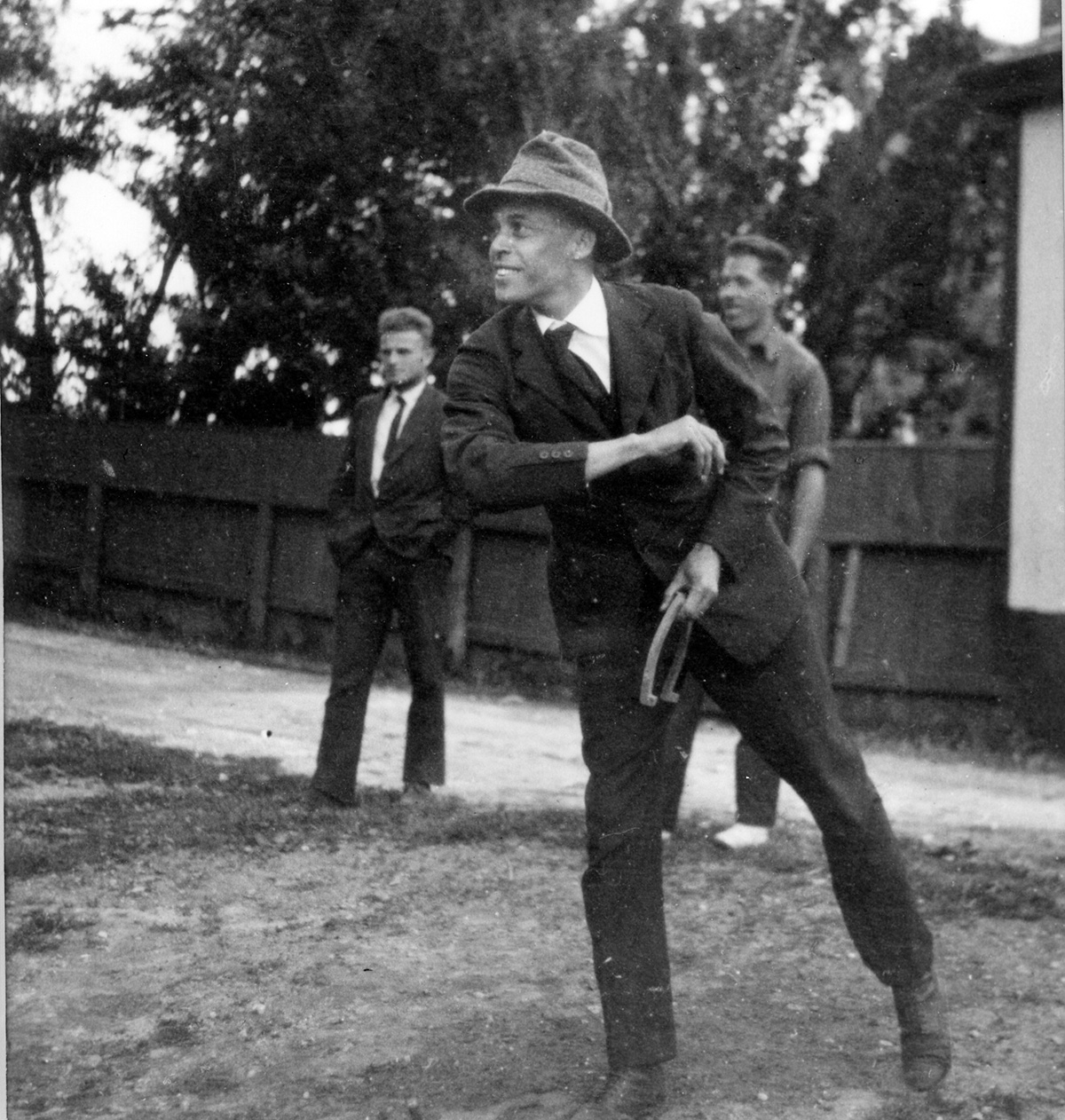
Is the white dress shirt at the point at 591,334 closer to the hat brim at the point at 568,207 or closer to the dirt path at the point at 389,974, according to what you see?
the hat brim at the point at 568,207

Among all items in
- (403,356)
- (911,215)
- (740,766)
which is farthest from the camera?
(740,766)

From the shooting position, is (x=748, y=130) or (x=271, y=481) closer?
(x=271, y=481)

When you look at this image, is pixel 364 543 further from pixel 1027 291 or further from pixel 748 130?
pixel 1027 291

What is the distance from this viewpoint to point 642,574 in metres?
2.48

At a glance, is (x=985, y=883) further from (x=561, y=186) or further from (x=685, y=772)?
(x=561, y=186)

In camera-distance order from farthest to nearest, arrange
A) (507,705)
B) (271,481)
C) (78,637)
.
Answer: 1. (507,705)
2. (271,481)
3. (78,637)

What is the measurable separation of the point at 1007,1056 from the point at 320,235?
211cm

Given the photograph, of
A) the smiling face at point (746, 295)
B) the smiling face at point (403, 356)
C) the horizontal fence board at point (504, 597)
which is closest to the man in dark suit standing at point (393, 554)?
the smiling face at point (403, 356)

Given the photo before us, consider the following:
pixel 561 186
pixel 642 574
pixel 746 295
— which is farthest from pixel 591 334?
pixel 746 295

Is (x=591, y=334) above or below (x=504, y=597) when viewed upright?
above

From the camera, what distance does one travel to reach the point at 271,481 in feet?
10.00

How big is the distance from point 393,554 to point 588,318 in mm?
1177

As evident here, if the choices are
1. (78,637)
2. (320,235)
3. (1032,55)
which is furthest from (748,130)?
(78,637)

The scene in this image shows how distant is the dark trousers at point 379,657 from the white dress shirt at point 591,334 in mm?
1057
